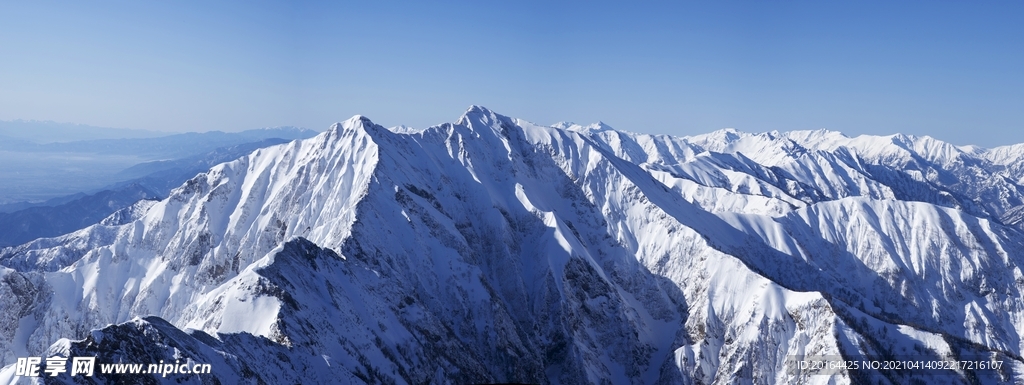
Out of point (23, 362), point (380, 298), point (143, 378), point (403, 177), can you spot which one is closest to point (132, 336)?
point (143, 378)

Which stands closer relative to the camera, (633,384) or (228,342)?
(228,342)

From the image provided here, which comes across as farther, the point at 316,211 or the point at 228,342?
the point at 316,211

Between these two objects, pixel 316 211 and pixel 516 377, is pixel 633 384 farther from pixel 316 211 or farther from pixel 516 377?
pixel 316 211

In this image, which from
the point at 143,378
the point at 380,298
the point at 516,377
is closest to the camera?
the point at 143,378

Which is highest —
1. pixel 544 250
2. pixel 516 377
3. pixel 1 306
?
pixel 544 250

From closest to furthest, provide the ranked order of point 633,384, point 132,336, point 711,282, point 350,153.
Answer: point 132,336, point 633,384, point 711,282, point 350,153

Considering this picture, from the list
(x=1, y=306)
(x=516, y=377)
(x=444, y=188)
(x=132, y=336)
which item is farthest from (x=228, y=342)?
(x=1, y=306)

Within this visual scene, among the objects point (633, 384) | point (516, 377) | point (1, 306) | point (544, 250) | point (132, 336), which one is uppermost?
point (544, 250)

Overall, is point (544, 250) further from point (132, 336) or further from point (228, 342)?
point (132, 336)

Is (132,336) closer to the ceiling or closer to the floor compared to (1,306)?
closer to the ceiling
